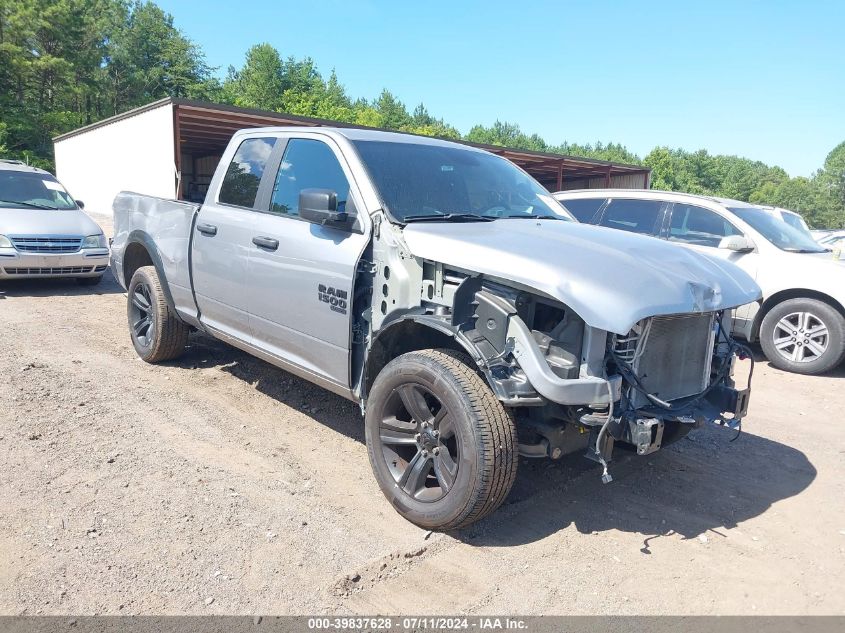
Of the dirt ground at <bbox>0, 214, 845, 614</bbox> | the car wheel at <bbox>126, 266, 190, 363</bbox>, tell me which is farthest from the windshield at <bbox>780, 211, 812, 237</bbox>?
the car wheel at <bbox>126, 266, 190, 363</bbox>

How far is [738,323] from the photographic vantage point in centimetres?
739

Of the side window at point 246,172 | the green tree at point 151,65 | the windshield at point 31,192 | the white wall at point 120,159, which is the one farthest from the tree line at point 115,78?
the side window at point 246,172

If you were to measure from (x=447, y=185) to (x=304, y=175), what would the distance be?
0.98 meters

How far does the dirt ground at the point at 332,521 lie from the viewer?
2.86 meters

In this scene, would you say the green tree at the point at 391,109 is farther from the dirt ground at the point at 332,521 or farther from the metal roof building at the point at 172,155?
the dirt ground at the point at 332,521

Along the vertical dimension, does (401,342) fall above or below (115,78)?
below

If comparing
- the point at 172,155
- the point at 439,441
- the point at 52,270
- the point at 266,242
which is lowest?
the point at 52,270

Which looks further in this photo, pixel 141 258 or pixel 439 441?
pixel 141 258

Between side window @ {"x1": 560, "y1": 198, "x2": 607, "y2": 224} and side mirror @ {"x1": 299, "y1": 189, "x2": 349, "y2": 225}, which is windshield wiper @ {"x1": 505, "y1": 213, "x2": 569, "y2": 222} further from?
side window @ {"x1": 560, "y1": 198, "x2": 607, "y2": 224}

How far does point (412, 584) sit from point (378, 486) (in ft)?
3.18

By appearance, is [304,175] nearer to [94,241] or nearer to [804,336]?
[804,336]

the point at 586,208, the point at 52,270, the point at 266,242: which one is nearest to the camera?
the point at 266,242

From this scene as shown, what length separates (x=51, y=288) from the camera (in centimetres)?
997

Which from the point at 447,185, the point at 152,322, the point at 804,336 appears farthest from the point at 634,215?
the point at 152,322
